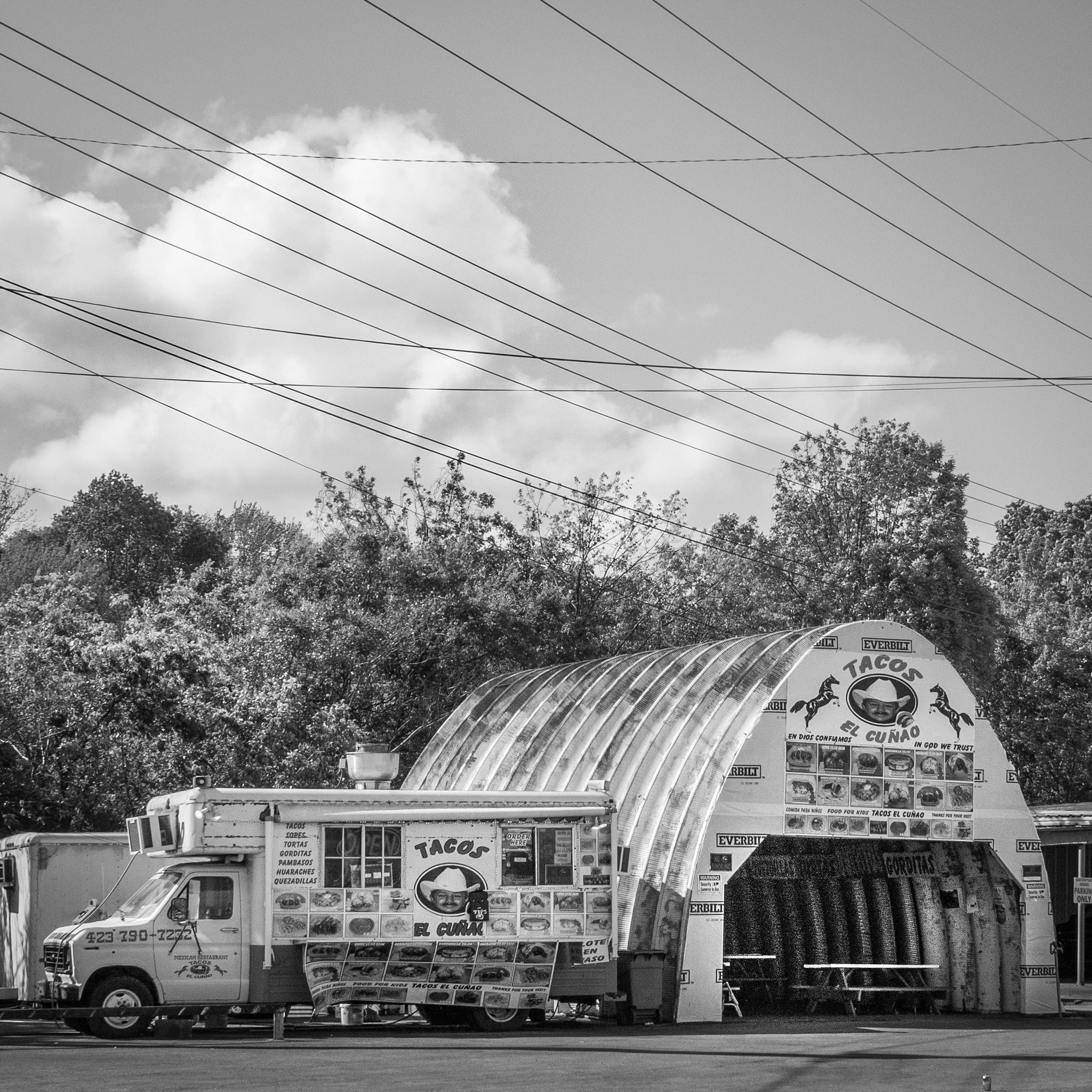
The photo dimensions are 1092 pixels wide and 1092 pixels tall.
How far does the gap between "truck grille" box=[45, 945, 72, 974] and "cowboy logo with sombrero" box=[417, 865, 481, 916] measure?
4213 mm

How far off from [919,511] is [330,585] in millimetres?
20998

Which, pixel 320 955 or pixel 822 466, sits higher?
pixel 822 466

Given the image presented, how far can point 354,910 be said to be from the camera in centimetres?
1766

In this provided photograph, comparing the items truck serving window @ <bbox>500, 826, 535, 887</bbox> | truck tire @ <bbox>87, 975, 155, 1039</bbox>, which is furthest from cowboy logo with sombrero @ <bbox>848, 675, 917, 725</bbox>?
truck tire @ <bbox>87, 975, 155, 1039</bbox>

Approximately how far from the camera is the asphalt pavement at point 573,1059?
486 inches

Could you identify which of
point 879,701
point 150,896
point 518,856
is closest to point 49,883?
point 150,896

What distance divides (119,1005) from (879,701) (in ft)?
36.8

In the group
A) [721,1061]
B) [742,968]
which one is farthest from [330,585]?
[721,1061]

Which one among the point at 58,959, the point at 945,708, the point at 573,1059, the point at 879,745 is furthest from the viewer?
the point at 945,708

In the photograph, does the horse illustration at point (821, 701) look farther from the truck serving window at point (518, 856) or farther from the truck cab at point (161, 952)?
the truck cab at point (161, 952)

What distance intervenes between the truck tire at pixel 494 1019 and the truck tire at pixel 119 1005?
4.04m

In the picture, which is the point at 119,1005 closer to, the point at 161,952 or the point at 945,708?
the point at 161,952

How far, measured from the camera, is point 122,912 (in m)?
17.6

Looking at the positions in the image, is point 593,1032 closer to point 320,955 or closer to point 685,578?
point 320,955
